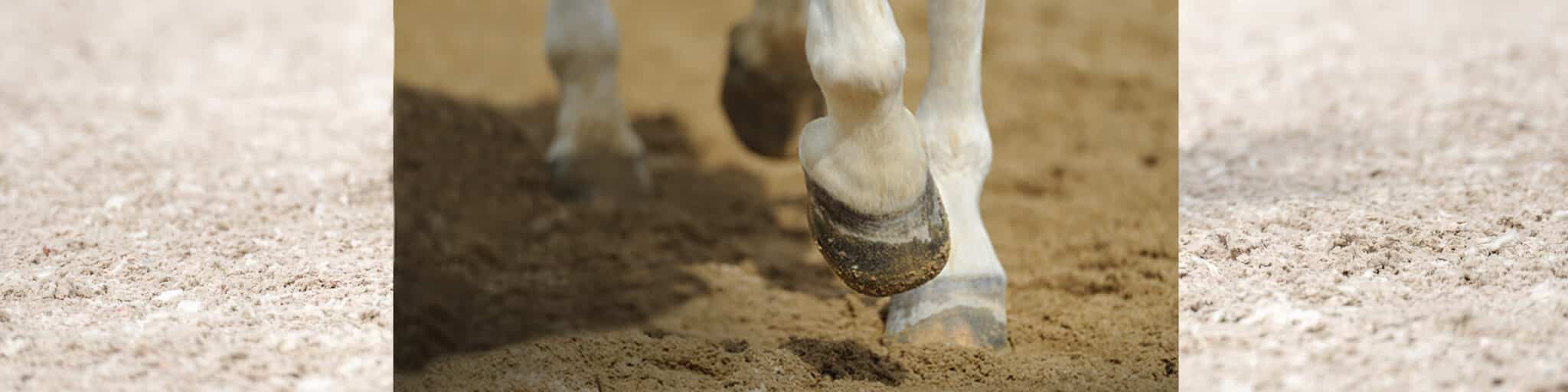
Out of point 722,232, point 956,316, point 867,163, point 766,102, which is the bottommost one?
point 722,232

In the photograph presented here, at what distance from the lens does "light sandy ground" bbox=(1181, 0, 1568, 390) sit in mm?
1606

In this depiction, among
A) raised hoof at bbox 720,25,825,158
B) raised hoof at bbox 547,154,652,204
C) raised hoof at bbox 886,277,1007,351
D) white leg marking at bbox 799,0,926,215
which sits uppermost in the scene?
white leg marking at bbox 799,0,926,215

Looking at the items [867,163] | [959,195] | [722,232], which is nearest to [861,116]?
[867,163]

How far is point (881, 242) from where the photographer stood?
182 centimetres

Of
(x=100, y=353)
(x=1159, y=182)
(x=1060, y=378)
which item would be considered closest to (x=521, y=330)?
(x=100, y=353)

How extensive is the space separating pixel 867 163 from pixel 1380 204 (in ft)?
3.05

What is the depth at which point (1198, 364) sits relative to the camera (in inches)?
64.6

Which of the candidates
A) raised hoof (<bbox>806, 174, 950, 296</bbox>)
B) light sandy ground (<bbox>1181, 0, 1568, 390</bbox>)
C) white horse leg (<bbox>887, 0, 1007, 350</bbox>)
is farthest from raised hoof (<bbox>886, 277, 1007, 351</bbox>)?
light sandy ground (<bbox>1181, 0, 1568, 390</bbox>)

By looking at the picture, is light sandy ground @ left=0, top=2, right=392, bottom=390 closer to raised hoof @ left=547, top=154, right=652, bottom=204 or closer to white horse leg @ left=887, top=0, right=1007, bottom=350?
raised hoof @ left=547, top=154, right=652, bottom=204

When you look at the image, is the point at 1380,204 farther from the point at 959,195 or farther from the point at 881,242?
the point at 881,242

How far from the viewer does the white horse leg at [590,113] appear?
9.94 feet

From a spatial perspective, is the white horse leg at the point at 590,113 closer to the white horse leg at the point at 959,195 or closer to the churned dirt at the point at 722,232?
the churned dirt at the point at 722,232

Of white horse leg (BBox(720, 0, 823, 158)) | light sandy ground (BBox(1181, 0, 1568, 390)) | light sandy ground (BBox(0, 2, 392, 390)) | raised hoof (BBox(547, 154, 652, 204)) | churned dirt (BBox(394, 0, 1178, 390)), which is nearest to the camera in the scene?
light sandy ground (BBox(1181, 0, 1568, 390))

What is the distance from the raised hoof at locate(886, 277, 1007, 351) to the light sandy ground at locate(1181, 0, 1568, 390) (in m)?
0.28
